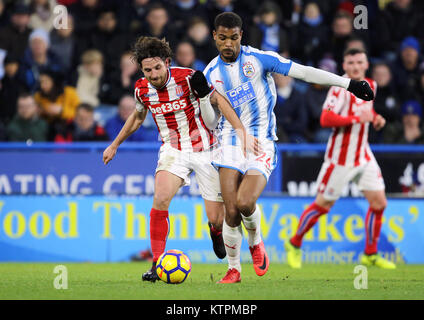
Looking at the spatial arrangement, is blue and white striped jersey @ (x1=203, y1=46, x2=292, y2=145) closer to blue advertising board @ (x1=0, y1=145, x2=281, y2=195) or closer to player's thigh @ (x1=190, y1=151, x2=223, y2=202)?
player's thigh @ (x1=190, y1=151, x2=223, y2=202)

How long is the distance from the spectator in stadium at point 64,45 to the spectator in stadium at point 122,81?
2.56ft

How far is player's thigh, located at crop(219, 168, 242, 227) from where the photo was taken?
688 centimetres

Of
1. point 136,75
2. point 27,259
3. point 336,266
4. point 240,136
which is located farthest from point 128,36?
point 240,136

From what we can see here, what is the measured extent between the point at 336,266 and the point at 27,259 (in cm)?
379

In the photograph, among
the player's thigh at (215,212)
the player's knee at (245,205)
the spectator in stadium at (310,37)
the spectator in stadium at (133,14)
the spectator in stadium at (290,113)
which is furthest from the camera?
the spectator in stadium at (133,14)

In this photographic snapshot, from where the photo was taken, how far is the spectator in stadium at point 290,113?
37.0 feet

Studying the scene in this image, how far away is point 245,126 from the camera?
705 centimetres

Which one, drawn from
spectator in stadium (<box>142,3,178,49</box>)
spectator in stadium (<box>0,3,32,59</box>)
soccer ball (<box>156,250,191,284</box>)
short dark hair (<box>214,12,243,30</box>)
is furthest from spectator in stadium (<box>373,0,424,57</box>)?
soccer ball (<box>156,250,191,284</box>)

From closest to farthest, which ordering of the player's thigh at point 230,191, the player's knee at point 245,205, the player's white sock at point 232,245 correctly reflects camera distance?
the player's knee at point 245,205 → the player's thigh at point 230,191 → the player's white sock at point 232,245

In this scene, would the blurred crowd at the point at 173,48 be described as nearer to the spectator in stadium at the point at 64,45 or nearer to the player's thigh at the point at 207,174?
the spectator in stadium at the point at 64,45

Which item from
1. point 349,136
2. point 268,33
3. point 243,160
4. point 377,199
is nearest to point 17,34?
point 268,33

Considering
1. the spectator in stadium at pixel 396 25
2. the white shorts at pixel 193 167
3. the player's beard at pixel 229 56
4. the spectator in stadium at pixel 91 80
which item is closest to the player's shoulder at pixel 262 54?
the player's beard at pixel 229 56

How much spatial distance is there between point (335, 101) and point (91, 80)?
4159 mm

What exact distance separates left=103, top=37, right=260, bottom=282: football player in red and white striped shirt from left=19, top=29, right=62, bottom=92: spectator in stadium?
5.10 meters
